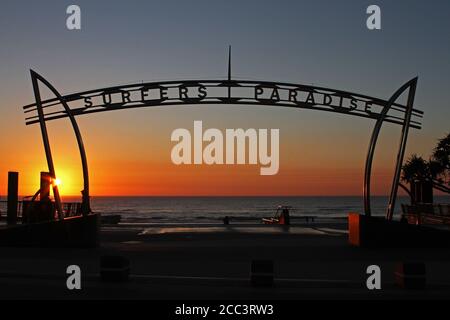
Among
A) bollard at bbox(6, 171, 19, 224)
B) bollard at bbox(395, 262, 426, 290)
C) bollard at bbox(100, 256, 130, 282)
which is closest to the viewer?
bollard at bbox(395, 262, 426, 290)

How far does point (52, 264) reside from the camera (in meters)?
16.3

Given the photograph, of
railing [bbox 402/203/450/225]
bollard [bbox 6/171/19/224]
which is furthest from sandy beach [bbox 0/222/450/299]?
railing [bbox 402/203/450/225]

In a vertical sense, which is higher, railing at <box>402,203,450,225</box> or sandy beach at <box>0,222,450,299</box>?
railing at <box>402,203,450,225</box>

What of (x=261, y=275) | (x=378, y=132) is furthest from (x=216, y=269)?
(x=378, y=132)

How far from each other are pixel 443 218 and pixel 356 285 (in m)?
22.8

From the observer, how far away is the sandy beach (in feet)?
39.5

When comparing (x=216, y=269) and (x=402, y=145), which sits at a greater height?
(x=402, y=145)

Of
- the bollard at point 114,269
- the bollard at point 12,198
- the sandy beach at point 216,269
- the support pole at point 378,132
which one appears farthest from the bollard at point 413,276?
the bollard at point 12,198

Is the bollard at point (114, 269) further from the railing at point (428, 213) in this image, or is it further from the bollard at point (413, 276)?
the railing at point (428, 213)

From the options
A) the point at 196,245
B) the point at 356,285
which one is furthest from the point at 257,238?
the point at 356,285

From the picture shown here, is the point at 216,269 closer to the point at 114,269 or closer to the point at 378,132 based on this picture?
the point at 114,269

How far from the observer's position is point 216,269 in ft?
50.8

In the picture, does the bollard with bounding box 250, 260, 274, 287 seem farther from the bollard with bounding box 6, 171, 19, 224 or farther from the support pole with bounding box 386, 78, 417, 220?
the bollard with bounding box 6, 171, 19, 224
